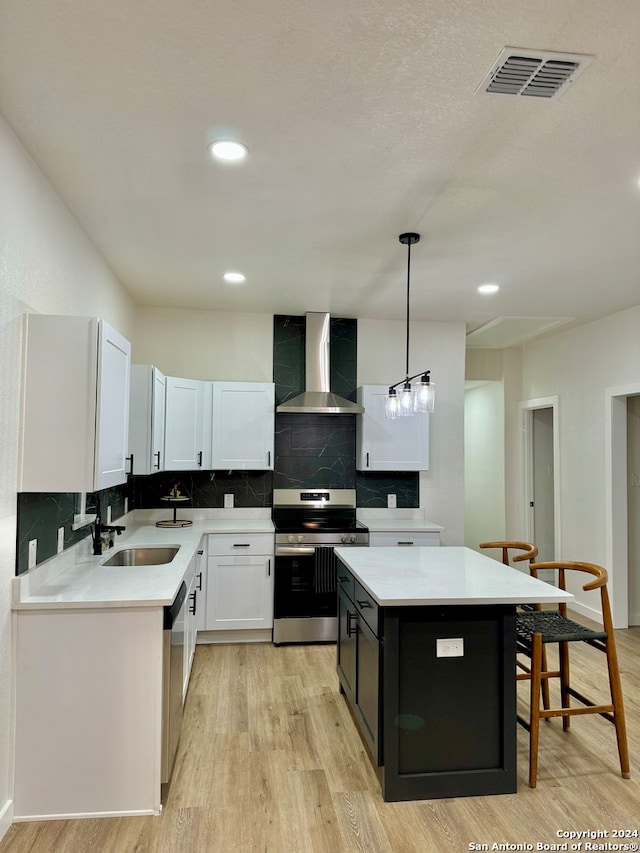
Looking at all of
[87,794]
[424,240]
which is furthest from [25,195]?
[87,794]

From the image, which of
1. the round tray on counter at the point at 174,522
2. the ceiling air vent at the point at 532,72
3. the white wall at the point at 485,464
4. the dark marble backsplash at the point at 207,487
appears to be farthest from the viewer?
the white wall at the point at 485,464

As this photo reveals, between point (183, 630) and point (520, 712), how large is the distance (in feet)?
6.48

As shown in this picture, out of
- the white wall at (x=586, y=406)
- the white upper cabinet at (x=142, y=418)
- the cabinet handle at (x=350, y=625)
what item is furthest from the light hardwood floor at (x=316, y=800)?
the white wall at (x=586, y=406)

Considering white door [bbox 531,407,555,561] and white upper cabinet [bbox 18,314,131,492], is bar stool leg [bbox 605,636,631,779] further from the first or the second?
white door [bbox 531,407,555,561]

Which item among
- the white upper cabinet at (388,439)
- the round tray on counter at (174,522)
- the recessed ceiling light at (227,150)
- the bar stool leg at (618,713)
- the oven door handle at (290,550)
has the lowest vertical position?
the bar stool leg at (618,713)

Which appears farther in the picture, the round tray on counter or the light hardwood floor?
the round tray on counter

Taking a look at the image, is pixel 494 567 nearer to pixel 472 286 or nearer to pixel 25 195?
pixel 472 286

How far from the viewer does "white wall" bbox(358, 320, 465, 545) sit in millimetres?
5207

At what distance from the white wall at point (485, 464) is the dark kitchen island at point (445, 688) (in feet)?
13.4

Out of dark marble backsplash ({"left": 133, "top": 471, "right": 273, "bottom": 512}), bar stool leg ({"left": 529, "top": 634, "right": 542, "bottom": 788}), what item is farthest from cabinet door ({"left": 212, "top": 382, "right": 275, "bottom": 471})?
bar stool leg ({"left": 529, "top": 634, "right": 542, "bottom": 788})

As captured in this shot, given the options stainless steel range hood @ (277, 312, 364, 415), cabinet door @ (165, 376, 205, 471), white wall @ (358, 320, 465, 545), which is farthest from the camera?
white wall @ (358, 320, 465, 545)

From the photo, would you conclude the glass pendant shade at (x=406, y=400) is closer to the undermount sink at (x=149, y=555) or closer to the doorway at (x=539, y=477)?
the undermount sink at (x=149, y=555)

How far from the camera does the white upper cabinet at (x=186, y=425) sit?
427 cm

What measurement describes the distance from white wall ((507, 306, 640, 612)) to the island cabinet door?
2808 mm
